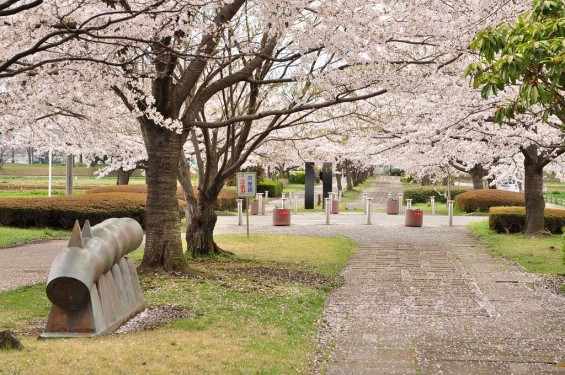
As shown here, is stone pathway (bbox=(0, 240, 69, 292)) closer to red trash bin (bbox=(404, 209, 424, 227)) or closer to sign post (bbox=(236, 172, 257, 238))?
sign post (bbox=(236, 172, 257, 238))

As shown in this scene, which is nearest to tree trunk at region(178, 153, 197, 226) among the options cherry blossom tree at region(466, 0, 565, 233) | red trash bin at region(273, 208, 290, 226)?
cherry blossom tree at region(466, 0, 565, 233)

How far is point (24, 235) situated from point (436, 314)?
44.3 ft

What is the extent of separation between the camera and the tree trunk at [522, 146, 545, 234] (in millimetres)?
21000

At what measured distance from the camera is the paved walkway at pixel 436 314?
284 inches

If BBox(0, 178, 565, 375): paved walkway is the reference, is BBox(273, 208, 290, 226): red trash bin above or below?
above

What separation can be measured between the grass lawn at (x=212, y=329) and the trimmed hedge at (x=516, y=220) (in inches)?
396

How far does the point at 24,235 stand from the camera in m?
19.5

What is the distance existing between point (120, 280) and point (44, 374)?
284 cm

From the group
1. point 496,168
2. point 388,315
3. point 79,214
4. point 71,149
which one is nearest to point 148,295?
point 388,315

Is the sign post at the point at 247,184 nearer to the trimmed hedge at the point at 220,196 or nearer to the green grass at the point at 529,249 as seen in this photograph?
the green grass at the point at 529,249

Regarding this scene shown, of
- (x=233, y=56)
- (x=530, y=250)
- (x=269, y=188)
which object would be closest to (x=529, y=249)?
(x=530, y=250)

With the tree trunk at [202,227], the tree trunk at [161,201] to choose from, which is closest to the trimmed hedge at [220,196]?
the tree trunk at [202,227]

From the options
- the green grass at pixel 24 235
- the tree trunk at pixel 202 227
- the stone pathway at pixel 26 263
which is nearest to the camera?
the stone pathway at pixel 26 263

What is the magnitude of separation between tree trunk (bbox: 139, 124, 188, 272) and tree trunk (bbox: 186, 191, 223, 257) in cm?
324
